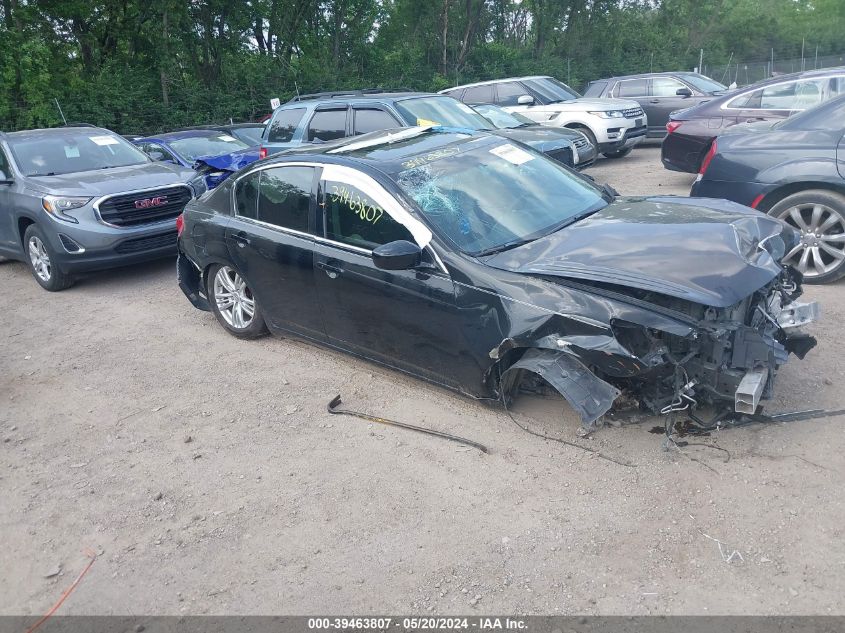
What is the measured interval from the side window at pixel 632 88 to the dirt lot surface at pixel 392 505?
1181 centimetres

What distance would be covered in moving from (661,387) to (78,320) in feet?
19.5

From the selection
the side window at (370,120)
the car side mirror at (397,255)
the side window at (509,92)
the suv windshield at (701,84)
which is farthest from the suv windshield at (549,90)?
the car side mirror at (397,255)

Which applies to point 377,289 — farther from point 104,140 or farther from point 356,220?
point 104,140

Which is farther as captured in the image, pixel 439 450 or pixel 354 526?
pixel 439 450

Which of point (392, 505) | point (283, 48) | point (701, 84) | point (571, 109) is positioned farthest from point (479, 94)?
point (392, 505)

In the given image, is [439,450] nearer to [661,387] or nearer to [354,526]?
[354,526]

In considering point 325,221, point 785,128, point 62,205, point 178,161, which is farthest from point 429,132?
point 178,161

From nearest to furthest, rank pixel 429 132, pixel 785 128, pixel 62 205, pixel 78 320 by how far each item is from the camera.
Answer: pixel 429 132 → pixel 785 128 → pixel 78 320 → pixel 62 205

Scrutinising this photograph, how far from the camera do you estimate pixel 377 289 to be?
15.8ft

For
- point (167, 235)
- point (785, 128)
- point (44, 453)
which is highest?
point (785, 128)

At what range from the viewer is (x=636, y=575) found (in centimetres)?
319

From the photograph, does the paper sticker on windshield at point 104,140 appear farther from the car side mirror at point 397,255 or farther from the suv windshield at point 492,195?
the car side mirror at point 397,255

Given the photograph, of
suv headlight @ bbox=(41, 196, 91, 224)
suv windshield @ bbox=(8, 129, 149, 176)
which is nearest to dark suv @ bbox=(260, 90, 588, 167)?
suv windshield @ bbox=(8, 129, 149, 176)

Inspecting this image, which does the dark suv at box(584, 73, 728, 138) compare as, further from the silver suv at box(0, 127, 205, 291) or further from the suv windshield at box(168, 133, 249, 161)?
the silver suv at box(0, 127, 205, 291)
